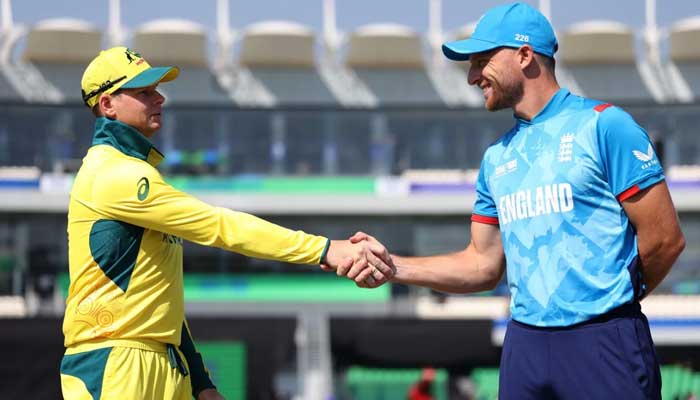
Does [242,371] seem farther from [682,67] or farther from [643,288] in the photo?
[682,67]

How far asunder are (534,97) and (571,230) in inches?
20.3

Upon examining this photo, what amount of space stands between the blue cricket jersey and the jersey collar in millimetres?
1314

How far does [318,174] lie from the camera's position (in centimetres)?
3152

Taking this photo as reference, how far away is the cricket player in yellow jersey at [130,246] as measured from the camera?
11.7 feet

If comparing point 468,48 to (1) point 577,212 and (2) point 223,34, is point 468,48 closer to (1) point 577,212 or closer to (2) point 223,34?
(1) point 577,212

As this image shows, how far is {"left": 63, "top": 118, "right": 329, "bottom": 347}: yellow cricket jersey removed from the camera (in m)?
3.57

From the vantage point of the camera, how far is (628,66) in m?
37.8

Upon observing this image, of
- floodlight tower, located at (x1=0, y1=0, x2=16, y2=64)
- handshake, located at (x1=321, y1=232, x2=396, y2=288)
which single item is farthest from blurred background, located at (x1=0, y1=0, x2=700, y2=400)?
handshake, located at (x1=321, y1=232, x2=396, y2=288)

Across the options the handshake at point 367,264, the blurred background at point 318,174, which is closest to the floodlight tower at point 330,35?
the blurred background at point 318,174

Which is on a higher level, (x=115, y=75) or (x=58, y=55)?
(x=58, y=55)

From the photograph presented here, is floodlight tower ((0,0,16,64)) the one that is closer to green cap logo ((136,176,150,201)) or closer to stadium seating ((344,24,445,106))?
stadium seating ((344,24,445,106))

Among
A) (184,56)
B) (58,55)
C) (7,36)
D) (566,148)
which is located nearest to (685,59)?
(184,56)

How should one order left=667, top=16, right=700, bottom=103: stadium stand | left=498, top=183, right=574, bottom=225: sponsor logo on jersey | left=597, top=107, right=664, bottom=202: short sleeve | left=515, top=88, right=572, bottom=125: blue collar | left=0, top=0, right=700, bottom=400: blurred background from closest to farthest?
left=597, top=107, right=664, bottom=202: short sleeve
left=498, top=183, right=574, bottom=225: sponsor logo on jersey
left=515, top=88, right=572, bottom=125: blue collar
left=0, top=0, right=700, bottom=400: blurred background
left=667, top=16, right=700, bottom=103: stadium stand

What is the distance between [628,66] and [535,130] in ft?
117
